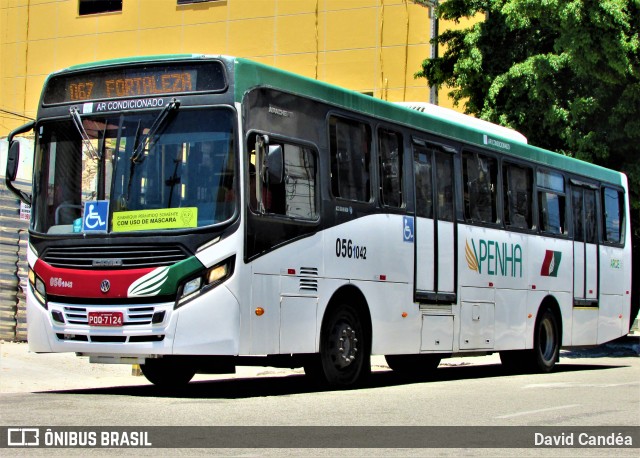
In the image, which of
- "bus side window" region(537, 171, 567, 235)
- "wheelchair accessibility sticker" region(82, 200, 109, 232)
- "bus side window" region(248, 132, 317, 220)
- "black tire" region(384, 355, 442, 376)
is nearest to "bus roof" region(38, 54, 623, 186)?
"bus side window" region(537, 171, 567, 235)

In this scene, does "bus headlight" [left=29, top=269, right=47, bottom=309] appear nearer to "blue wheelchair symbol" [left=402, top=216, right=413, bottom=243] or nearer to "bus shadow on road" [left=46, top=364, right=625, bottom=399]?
"bus shadow on road" [left=46, top=364, right=625, bottom=399]

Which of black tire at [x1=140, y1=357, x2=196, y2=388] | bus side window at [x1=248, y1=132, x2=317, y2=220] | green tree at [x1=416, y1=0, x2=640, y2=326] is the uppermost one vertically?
green tree at [x1=416, y1=0, x2=640, y2=326]

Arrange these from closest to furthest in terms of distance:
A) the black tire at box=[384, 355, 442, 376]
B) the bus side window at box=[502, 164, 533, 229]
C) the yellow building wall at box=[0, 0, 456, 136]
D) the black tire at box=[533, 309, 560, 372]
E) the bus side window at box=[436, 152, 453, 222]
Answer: the bus side window at box=[436, 152, 453, 222]
the bus side window at box=[502, 164, 533, 229]
the black tire at box=[384, 355, 442, 376]
the black tire at box=[533, 309, 560, 372]
the yellow building wall at box=[0, 0, 456, 136]

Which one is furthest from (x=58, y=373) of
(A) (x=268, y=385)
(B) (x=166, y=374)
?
(A) (x=268, y=385)

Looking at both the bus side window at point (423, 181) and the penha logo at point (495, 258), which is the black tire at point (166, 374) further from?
the penha logo at point (495, 258)

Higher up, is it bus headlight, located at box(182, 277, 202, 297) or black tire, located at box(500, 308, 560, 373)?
bus headlight, located at box(182, 277, 202, 297)

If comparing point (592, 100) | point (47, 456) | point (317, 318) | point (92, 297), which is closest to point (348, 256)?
point (317, 318)

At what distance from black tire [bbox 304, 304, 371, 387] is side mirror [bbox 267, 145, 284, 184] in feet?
6.57

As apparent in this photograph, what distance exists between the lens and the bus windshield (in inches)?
457

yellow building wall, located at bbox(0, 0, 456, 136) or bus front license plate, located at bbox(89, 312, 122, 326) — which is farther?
yellow building wall, located at bbox(0, 0, 456, 136)

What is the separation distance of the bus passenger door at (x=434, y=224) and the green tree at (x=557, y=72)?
7.43 meters

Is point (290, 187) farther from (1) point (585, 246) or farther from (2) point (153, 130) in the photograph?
(1) point (585, 246)

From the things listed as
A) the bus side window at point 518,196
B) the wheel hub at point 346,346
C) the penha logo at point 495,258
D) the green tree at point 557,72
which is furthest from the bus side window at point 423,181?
the green tree at point 557,72

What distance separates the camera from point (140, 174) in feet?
38.8
